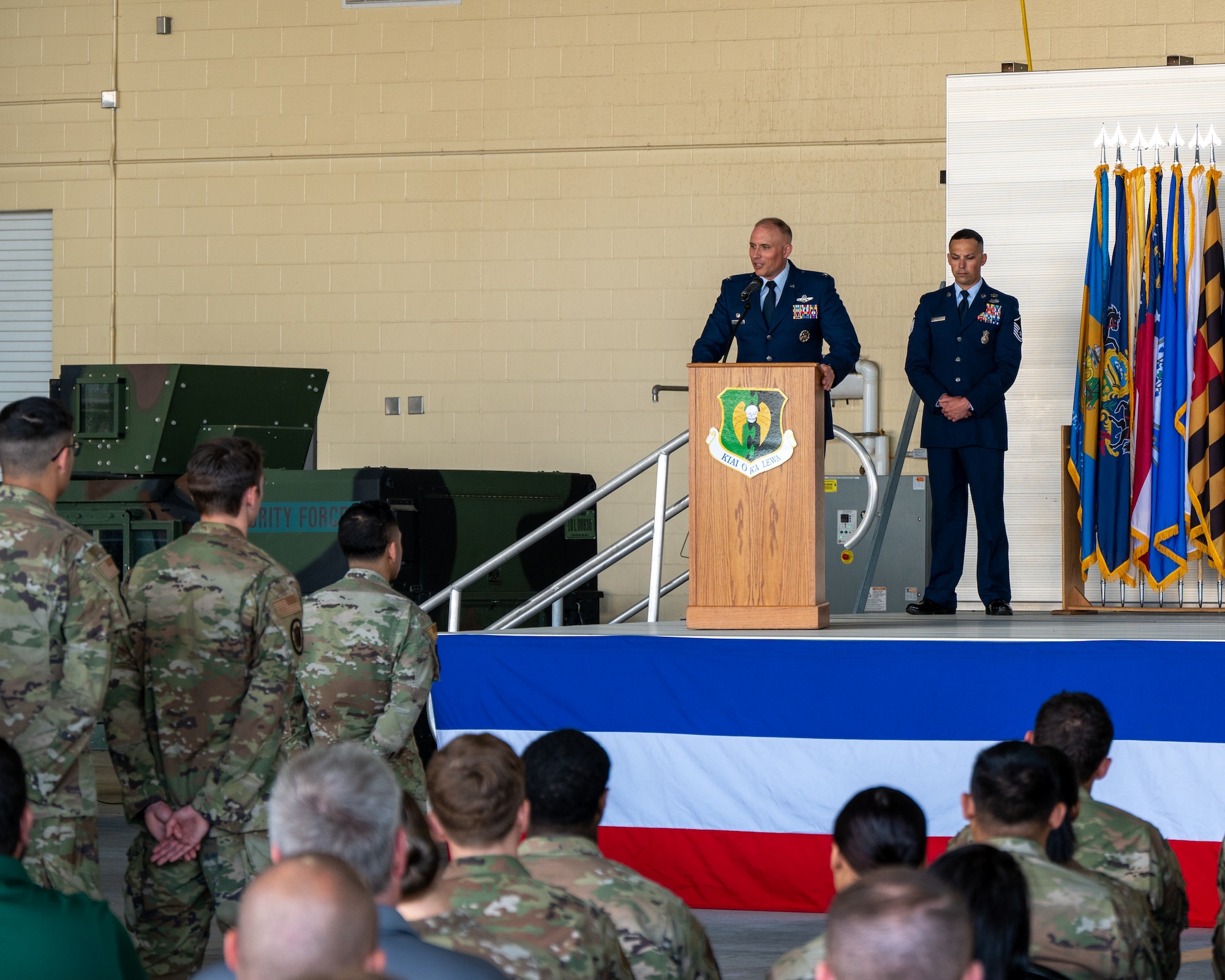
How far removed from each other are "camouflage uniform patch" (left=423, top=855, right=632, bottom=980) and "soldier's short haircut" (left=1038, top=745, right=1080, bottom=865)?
34.2 inches

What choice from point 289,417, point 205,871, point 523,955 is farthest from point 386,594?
point 289,417

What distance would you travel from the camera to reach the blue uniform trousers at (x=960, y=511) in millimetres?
5988

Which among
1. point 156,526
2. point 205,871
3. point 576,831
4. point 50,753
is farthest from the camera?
point 156,526

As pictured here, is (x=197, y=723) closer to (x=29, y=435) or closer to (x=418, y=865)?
(x=29, y=435)

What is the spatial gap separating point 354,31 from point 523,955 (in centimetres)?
917

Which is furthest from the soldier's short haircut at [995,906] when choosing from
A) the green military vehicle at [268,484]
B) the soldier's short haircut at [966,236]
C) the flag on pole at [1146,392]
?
the green military vehicle at [268,484]

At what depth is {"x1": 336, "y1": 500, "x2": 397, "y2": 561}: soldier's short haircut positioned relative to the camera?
3.83m

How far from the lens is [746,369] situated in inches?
185

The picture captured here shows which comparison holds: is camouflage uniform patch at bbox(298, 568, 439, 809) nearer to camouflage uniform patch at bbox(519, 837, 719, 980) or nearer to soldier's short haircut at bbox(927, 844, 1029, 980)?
camouflage uniform patch at bbox(519, 837, 719, 980)

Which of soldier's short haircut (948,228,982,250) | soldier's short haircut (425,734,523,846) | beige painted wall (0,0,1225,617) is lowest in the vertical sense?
soldier's short haircut (425,734,523,846)

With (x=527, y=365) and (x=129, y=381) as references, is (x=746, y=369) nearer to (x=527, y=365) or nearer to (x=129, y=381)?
(x=129, y=381)

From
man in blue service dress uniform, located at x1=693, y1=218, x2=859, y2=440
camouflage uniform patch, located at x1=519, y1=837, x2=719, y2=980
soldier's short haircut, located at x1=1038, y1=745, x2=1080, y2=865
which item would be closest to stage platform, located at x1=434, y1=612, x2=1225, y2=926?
man in blue service dress uniform, located at x1=693, y1=218, x2=859, y2=440

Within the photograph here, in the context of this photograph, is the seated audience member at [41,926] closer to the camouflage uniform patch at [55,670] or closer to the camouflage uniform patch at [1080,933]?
the camouflage uniform patch at [55,670]

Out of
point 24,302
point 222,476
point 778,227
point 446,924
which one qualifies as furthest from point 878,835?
point 24,302
